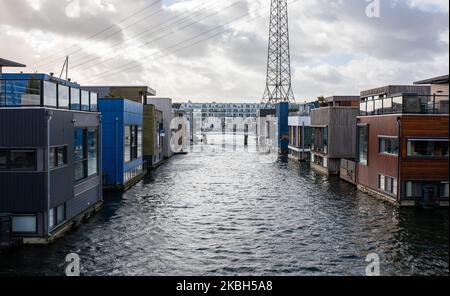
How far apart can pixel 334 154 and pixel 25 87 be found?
4217 centimetres

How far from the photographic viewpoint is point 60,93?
27594mm

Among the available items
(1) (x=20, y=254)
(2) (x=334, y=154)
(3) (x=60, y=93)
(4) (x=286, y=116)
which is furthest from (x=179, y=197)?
(4) (x=286, y=116)

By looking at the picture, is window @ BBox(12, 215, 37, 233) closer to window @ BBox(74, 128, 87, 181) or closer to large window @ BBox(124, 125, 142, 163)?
window @ BBox(74, 128, 87, 181)

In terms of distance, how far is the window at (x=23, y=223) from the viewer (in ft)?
80.7

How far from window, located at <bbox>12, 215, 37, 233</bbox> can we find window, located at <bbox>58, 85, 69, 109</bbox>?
257 inches

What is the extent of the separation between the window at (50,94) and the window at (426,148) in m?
24.6

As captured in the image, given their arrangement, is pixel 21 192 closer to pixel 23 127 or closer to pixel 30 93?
pixel 23 127

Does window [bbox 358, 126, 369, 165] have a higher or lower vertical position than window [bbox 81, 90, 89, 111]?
lower

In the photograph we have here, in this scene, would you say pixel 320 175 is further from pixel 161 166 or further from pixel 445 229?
pixel 445 229

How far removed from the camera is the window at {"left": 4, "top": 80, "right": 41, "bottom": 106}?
24828 mm

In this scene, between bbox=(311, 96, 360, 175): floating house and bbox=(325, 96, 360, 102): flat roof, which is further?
bbox=(325, 96, 360, 102): flat roof

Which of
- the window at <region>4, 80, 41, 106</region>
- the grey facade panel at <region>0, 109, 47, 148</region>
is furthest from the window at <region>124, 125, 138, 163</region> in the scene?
the grey facade panel at <region>0, 109, 47, 148</region>

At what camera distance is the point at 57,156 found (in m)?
26.6

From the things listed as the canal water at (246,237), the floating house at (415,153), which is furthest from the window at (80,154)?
the floating house at (415,153)
